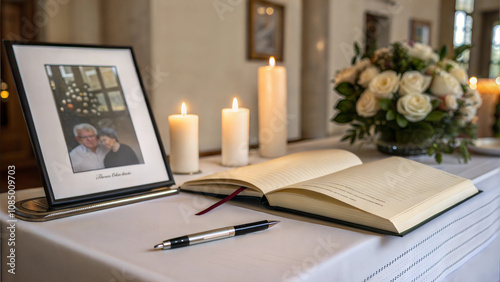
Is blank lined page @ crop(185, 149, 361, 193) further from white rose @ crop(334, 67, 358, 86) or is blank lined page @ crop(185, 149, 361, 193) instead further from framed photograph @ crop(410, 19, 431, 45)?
framed photograph @ crop(410, 19, 431, 45)

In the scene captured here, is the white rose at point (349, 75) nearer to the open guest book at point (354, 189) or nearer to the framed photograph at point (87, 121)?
the open guest book at point (354, 189)

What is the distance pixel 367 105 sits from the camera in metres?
1.14

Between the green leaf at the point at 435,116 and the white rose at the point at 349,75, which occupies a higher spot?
the white rose at the point at 349,75

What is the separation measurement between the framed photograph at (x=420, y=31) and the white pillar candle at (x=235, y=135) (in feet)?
17.7

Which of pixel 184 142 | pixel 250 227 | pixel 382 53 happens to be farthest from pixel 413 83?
pixel 250 227

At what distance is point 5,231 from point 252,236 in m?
0.37

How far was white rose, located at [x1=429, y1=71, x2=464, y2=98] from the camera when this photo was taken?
3.62ft

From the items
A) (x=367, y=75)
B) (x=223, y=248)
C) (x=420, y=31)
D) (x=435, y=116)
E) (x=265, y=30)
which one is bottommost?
(x=223, y=248)

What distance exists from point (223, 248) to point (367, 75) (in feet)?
2.63

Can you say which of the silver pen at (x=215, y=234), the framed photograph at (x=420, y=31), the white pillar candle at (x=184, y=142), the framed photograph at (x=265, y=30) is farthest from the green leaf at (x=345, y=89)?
the framed photograph at (x=420, y=31)

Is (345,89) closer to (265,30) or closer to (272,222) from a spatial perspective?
(272,222)

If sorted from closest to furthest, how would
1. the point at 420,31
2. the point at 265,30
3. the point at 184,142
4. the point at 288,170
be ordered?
the point at 288,170 → the point at 184,142 → the point at 265,30 → the point at 420,31

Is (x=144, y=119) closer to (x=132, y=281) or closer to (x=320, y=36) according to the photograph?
(x=132, y=281)

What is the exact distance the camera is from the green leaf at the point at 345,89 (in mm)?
1253
